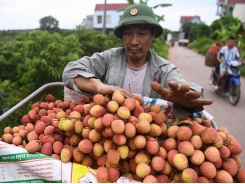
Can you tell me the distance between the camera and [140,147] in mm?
1295

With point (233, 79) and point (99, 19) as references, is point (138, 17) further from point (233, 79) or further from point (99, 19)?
point (99, 19)

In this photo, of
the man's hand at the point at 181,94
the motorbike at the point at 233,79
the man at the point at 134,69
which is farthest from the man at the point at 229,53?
the man's hand at the point at 181,94

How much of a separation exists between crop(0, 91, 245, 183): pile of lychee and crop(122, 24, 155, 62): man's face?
0.76m

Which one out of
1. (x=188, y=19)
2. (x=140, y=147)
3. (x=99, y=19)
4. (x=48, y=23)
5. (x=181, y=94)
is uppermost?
(x=188, y=19)

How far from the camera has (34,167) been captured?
4.58 ft

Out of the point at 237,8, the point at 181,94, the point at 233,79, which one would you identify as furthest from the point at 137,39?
the point at 237,8

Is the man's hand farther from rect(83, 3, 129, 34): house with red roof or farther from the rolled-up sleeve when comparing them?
rect(83, 3, 129, 34): house with red roof

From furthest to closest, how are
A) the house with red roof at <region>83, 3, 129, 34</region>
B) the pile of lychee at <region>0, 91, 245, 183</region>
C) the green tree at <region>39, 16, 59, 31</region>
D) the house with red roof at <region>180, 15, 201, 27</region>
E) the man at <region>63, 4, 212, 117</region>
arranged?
the house with red roof at <region>180, 15, 201, 27</region>
the house with red roof at <region>83, 3, 129, 34</region>
the green tree at <region>39, 16, 59, 31</region>
the man at <region>63, 4, 212, 117</region>
the pile of lychee at <region>0, 91, 245, 183</region>

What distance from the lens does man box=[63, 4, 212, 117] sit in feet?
5.59

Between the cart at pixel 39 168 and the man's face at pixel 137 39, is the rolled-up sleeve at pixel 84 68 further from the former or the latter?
the cart at pixel 39 168

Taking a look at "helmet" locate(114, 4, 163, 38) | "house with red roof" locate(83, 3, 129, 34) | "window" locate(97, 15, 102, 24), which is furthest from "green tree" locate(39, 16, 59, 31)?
"helmet" locate(114, 4, 163, 38)

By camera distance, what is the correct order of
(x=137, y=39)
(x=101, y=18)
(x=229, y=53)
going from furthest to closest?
(x=101, y=18) → (x=229, y=53) → (x=137, y=39)

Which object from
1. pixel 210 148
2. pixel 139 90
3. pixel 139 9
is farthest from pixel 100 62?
pixel 210 148

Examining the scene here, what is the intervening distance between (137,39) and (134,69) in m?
0.35
